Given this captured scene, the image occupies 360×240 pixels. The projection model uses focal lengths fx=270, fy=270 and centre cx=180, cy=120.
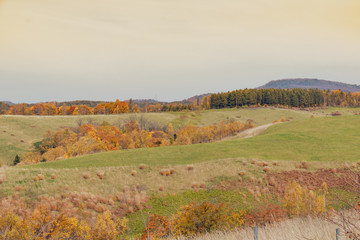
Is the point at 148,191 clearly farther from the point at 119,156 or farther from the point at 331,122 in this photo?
the point at 331,122

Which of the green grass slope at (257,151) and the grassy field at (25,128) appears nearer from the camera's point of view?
the green grass slope at (257,151)

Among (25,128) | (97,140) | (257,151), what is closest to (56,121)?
(25,128)

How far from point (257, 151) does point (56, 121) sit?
90.0 meters

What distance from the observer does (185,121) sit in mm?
125062

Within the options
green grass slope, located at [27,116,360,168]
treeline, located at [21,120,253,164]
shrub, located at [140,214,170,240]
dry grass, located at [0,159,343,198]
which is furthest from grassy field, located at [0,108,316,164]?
shrub, located at [140,214,170,240]

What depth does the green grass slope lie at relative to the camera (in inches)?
1271

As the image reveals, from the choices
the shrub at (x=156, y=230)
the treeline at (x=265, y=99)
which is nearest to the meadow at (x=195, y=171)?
the shrub at (x=156, y=230)

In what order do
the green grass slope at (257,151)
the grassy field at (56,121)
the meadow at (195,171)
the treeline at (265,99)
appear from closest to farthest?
Result: the meadow at (195,171) → the green grass slope at (257,151) → the grassy field at (56,121) → the treeline at (265,99)

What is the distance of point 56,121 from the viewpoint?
105188 millimetres

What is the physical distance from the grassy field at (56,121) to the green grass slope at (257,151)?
166ft

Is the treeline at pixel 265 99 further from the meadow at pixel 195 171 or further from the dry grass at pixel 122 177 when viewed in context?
the dry grass at pixel 122 177

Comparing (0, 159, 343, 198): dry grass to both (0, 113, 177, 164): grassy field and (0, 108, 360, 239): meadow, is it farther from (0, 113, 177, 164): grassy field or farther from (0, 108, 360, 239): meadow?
(0, 113, 177, 164): grassy field

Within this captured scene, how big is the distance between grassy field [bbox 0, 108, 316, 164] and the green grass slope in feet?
166

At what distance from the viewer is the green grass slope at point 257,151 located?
32281 mm
